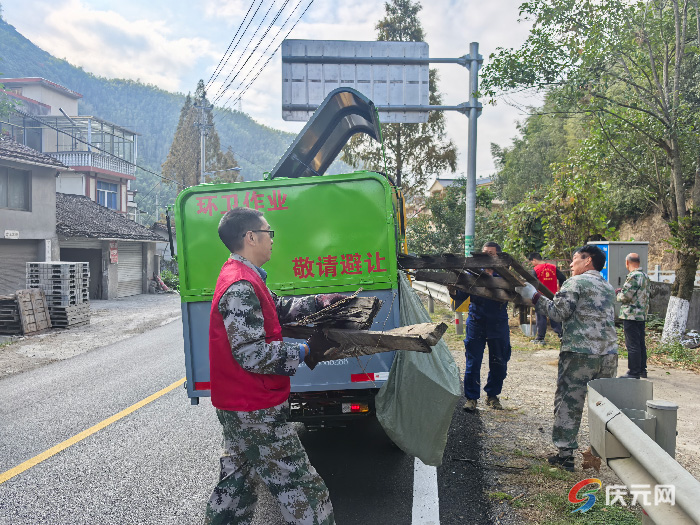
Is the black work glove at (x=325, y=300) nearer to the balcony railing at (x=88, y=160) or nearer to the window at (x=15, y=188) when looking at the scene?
the window at (x=15, y=188)

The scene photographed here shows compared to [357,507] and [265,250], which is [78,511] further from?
[265,250]

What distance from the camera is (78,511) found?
3.79 m

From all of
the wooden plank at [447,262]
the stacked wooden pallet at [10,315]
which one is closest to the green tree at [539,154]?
the stacked wooden pallet at [10,315]

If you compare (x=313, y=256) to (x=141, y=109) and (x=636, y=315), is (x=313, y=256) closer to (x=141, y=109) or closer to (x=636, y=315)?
(x=636, y=315)

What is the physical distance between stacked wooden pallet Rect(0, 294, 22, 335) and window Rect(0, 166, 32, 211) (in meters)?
6.81

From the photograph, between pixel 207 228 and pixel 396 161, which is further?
pixel 396 161

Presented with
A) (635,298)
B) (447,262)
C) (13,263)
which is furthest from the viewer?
(13,263)

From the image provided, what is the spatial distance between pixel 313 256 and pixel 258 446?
1.80 m

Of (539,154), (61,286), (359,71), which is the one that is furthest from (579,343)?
(539,154)

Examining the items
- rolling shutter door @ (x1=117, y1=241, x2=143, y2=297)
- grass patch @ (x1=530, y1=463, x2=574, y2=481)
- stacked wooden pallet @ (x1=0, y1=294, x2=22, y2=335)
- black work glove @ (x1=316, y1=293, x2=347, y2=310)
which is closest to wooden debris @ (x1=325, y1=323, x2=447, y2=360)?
black work glove @ (x1=316, y1=293, x2=347, y2=310)

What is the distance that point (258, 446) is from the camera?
270cm

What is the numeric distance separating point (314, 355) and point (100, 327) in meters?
14.6

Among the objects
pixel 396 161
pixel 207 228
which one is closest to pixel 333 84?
pixel 207 228

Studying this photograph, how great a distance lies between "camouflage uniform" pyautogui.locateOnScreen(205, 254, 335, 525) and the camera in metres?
2.58
